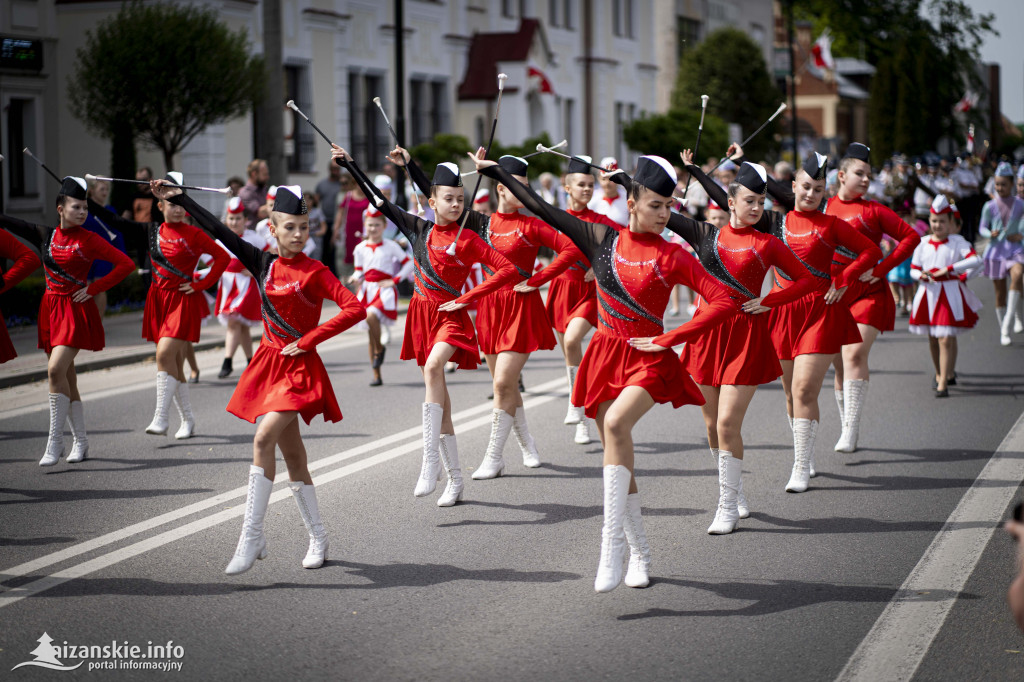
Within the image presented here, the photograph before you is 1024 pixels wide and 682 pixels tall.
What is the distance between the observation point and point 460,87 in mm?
39125

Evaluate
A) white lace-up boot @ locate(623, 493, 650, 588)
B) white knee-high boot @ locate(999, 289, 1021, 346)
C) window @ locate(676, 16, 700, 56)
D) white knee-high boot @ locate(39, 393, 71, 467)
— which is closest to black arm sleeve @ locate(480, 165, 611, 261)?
white lace-up boot @ locate(623, 493, 650, 588)

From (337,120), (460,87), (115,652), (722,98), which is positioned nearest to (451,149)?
(337,120)

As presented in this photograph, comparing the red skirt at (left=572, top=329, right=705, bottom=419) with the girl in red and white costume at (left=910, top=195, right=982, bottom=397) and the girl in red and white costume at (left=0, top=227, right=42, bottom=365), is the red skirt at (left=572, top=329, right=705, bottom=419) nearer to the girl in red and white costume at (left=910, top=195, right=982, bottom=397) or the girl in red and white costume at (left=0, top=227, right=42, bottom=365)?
the girl in red and white costume at (left=0, top=227, right=42, bottom=365)

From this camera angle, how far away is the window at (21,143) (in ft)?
88.1

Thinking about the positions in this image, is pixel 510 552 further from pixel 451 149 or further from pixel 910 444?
pixel 451 149

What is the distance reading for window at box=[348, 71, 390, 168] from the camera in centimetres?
3506

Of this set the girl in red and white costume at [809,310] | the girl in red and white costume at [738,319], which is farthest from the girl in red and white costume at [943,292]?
the girl in red and white costume at [738,319]

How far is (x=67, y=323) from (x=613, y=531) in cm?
499

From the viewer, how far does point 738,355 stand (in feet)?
23.8

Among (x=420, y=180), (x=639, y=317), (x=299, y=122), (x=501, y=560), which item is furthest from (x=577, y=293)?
(x=299, y=122)

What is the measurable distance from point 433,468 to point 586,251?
1.92 metres

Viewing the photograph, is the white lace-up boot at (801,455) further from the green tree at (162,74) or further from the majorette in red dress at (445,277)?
the green tree at (162,74)

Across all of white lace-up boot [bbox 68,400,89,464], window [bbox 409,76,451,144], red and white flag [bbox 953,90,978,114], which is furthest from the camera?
red and white flag [bbox 953,90,978,114]

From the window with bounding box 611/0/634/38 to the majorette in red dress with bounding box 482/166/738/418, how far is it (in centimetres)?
4551
